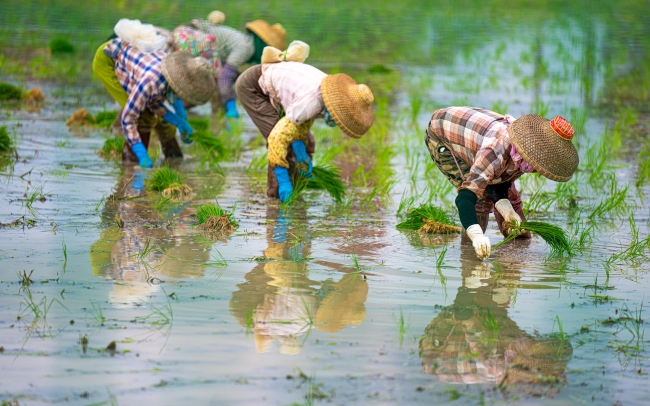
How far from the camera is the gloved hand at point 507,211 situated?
4609 mm

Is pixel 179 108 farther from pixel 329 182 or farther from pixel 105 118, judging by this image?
pixel 329 182

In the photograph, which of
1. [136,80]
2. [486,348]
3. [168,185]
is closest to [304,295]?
[486,348]

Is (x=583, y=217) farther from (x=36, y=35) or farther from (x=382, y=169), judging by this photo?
(x=36, y=35)

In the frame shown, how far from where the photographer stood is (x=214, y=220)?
467 cm

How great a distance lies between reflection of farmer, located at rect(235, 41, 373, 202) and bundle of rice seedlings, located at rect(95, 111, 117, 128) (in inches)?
102

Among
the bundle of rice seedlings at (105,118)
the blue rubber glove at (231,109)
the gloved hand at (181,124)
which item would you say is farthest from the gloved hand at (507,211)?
the blue rubber glove at (231,109)

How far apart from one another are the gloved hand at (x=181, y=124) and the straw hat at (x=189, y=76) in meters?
0.58

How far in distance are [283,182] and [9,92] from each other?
4560 mm

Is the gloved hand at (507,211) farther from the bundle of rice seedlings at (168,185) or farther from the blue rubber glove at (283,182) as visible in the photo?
the bundle of rice seedlings at (168,185)

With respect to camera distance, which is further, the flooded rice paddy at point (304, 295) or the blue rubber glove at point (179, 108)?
the blue rubber glove at point (179, 108)

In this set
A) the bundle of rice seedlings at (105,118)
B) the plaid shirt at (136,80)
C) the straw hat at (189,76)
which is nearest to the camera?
the straw hat at (189,76)

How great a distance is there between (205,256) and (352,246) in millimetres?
771

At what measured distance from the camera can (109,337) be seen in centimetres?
307

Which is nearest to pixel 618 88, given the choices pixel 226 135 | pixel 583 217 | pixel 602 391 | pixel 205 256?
pixel 226 135
